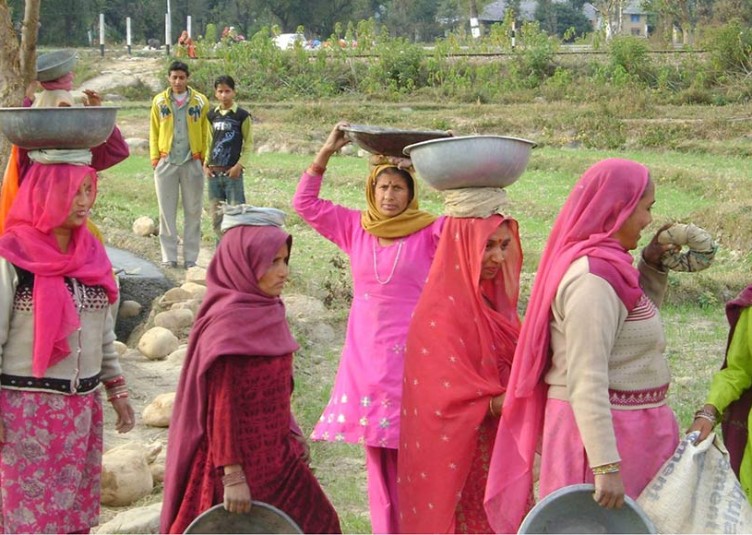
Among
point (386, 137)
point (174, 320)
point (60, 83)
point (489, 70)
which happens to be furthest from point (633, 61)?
point (386, 137)

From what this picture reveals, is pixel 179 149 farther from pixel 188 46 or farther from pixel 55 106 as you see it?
pixel 188 46

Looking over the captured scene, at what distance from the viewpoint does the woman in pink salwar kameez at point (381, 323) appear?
4684 mm

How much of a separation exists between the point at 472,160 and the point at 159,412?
9.20ft

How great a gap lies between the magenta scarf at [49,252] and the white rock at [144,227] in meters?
8.64

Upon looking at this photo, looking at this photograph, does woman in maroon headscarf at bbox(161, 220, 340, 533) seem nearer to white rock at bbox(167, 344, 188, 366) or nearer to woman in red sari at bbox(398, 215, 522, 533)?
woman in red sari at bbox(398, 215, 522, 533)

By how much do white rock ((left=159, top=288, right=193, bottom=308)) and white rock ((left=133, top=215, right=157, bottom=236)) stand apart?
11.9ft

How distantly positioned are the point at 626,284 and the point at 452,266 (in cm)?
87

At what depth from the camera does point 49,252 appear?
399 cm

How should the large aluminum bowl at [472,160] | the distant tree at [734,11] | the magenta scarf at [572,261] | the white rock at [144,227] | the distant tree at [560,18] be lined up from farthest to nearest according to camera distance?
the distant tree at [560,18] → the distant tree at [734,11] → the white rock at [144,227] → the large aluminum bowl at [472,160] → the magenta scarf at [572,261]

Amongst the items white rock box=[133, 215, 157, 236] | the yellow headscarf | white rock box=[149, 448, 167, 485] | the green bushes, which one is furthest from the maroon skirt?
the green bushes

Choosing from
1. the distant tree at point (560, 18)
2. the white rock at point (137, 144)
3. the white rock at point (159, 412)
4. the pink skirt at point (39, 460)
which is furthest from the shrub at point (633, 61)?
the distant tree at point (560, 18)

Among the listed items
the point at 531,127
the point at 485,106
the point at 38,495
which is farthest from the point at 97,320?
the point at 485,106

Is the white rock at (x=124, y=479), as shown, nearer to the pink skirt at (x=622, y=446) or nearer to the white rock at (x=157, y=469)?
the white rock at (x=157, y=469)

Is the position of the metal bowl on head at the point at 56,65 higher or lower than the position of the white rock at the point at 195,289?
higher
